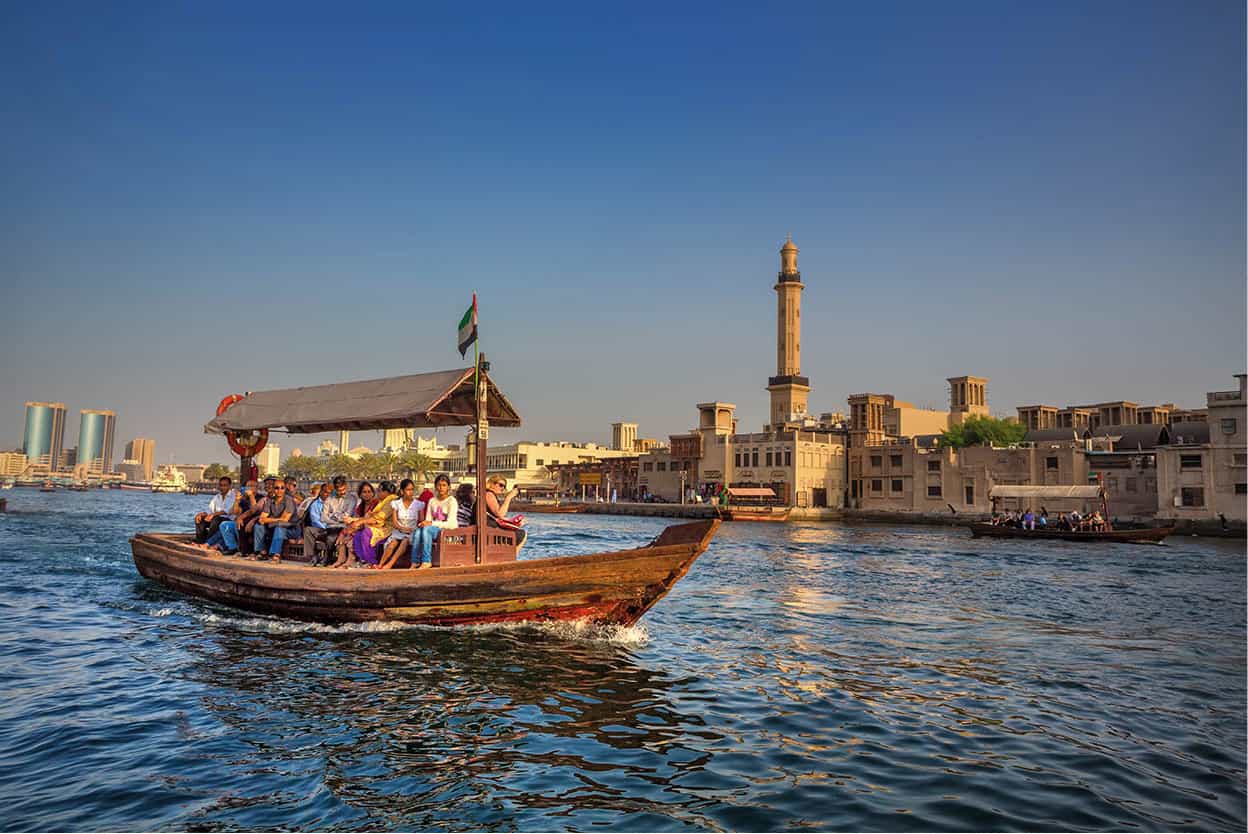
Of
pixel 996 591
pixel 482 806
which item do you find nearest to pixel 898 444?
pixel 996 591

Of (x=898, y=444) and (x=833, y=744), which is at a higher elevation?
(x=898, y=444)

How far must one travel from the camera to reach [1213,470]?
166ft

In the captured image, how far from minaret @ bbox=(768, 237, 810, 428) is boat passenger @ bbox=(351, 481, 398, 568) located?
259 ft

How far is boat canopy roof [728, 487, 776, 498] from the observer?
7381cm

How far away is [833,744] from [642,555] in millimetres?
Answer: 4500

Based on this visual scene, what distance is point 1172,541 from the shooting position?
4494cm

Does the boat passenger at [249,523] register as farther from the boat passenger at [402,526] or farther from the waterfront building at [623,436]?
the waterfront building at [623,436]

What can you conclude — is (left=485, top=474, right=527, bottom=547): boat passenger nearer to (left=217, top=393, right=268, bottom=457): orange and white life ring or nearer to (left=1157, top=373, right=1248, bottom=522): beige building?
(left=217, top=393, right=268, bottom=457): orange and white life ring

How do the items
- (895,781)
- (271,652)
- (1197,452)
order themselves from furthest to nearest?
(1197,452) < (271,652) < (895,781)

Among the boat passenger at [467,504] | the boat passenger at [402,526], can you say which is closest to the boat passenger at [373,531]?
the boat passenger at [402,526]

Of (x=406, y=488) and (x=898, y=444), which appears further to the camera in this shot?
(x=898, y=444)

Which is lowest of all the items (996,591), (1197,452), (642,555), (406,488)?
(996,591)

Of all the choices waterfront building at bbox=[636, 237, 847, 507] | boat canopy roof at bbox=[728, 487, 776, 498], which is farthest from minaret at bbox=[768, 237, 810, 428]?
boat canopy roof at bbox=[728, 487, 776, 498]

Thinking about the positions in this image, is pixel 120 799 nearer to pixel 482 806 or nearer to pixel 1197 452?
pixel 482 806
